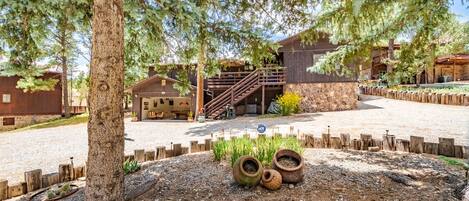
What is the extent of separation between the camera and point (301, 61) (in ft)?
68.3

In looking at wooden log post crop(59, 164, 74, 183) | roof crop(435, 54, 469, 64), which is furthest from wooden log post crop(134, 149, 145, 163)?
roof crop(435, 54, 469, 64)

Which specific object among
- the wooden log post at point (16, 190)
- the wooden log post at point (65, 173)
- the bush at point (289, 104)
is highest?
the bush at point (289, 104)

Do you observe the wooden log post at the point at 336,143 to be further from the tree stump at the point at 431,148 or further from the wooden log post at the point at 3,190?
the wooden log post at the point at 3,190

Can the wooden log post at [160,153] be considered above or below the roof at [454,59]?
below

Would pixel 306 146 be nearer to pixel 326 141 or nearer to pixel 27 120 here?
pixel 326 141

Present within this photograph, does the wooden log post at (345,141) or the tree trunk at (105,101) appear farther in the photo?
the wooden log post at (345,141)

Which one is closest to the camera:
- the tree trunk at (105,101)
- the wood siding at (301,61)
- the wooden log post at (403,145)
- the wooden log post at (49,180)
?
the tree trunk at (105,101)

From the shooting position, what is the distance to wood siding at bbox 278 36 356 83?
20.4 meters

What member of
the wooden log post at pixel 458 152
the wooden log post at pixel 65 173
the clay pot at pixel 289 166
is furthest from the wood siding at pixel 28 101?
the wooden log post at pixel 458 152

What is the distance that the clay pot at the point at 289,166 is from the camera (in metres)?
4.95

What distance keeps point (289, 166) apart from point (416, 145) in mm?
3921

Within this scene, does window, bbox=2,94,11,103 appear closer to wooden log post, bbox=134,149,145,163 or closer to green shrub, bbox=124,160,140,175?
wooden log post, bbox=134,149,145,163

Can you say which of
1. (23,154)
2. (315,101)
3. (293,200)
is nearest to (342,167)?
(293,200)

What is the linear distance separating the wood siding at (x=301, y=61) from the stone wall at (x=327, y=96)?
0.36 m
